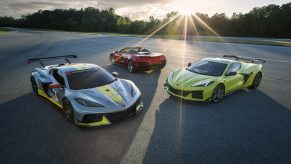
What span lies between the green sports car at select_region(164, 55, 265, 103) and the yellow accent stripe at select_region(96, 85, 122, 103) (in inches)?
86.7

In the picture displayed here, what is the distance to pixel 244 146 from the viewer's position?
464cm

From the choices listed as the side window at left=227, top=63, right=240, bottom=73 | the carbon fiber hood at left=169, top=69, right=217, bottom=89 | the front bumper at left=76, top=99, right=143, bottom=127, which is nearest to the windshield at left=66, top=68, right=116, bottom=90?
the front bumper at left=76, top=99, right=143, bottom=127

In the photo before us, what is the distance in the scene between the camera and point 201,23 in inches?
3054

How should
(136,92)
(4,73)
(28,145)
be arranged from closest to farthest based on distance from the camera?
1. (28,145)
2. (136,92)
3. (4,73)

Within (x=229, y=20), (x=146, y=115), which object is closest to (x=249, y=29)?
(x=229, y=20)

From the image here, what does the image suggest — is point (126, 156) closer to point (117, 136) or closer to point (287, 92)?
point (117, 136)

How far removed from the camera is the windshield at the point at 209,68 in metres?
7.43

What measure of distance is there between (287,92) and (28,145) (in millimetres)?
8653

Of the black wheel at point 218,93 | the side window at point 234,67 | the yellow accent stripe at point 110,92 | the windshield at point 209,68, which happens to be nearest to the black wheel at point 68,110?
the yellow accent stripe at point 110,92

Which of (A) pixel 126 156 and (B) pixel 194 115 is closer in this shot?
(A) pixel 126 156

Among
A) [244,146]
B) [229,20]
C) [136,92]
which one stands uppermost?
[229,20]

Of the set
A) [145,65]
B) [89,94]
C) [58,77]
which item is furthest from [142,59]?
[89,94]

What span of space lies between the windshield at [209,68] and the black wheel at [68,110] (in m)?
4.41

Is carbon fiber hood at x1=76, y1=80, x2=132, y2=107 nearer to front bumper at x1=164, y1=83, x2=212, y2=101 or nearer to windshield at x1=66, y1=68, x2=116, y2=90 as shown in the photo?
windshield at x1=66, y1=68, x2=116, y2=90
